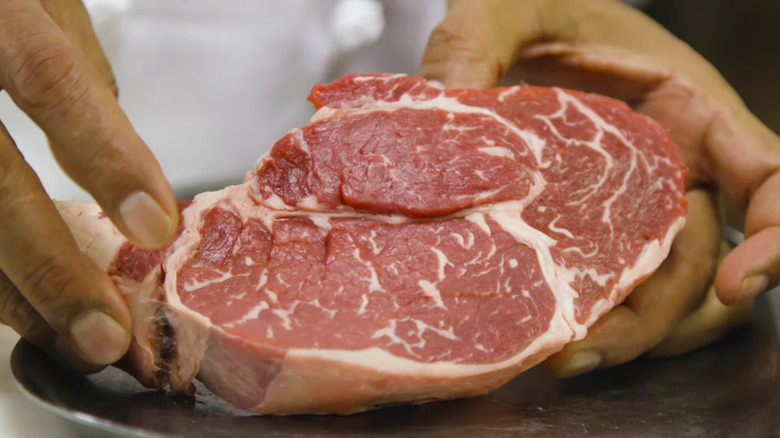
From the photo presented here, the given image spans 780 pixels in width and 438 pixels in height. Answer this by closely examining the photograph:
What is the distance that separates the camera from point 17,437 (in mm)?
1791

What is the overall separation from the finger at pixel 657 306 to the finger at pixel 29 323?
4.33 ft

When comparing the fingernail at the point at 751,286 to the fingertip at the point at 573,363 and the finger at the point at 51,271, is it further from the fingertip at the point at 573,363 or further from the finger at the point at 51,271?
the finger at the point at 51,271

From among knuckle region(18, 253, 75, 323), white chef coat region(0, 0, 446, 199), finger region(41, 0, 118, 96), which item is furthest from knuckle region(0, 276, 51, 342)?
white chef coat region(0, 0, 446, 199)

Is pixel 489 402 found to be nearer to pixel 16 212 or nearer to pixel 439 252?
pixel 439 252

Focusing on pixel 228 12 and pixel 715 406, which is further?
pixel 228 12

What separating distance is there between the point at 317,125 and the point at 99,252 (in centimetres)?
69

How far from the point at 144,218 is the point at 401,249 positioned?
26.6 inches

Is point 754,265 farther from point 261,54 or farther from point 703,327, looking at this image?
point 261,54

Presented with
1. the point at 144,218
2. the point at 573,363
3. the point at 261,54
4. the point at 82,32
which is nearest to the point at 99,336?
the point at 144,218

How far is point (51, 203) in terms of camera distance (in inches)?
68.0

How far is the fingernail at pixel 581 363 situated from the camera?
82.0 inches

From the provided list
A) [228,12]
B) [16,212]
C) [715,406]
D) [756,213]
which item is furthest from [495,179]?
[228,12]

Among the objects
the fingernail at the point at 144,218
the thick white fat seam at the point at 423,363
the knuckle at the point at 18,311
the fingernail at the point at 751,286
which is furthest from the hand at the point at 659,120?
the knuckle at the point at 18,311

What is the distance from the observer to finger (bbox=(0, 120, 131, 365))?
1.65 meters
